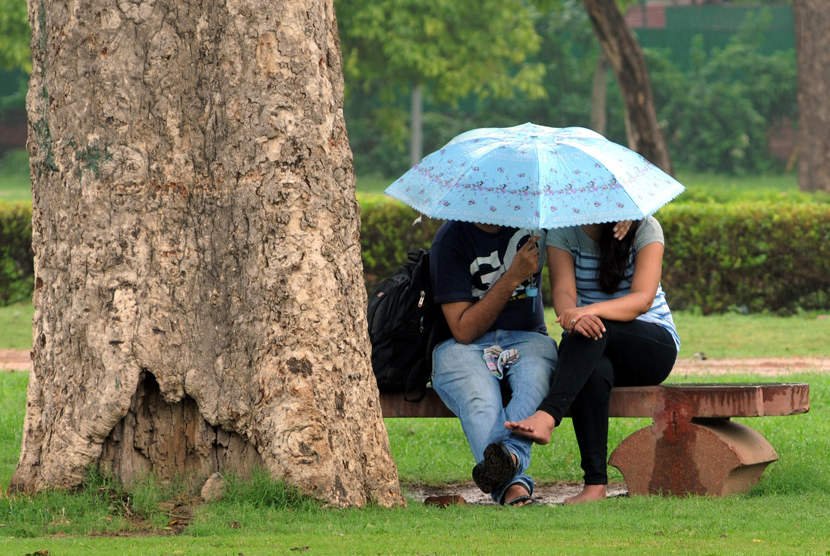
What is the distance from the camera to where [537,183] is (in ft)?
14.7

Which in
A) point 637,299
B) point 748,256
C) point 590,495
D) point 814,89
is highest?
point 814,89

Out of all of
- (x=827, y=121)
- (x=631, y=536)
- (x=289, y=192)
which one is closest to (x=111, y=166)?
(x=289, y=192)

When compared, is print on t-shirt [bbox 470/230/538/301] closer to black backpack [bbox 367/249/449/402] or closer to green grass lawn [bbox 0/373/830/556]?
black backpack [bbox 367/249/449/402]

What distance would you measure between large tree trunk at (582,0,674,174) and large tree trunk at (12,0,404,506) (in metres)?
11.8

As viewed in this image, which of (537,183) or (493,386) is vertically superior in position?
(537,183)

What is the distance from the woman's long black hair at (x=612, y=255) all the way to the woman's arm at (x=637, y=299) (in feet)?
0.21

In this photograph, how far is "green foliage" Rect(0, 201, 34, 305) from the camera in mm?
12625

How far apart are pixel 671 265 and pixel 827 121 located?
6624 mm

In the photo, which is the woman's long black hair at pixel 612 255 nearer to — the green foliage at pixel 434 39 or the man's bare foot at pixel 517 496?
the man's bare foot at pixel 517 496

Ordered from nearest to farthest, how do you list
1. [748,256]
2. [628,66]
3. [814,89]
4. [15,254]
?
[748,256], [15,254], [628,66], [814,89]

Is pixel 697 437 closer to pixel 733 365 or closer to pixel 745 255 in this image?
pixel 733 365

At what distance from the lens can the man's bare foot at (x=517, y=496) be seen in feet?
14.4

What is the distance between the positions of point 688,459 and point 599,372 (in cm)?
53

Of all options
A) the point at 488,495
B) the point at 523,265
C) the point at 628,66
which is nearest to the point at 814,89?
the point at 628,66
